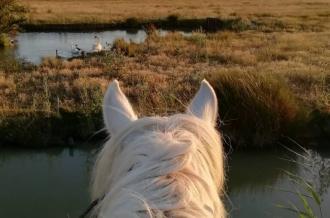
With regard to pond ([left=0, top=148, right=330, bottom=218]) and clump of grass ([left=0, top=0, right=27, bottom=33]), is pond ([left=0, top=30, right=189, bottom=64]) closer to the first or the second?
clump of grass ([left=0, top=0, right=27, bottom=33])

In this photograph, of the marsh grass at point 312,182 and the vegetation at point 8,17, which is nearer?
the marsh grass at point 312,182

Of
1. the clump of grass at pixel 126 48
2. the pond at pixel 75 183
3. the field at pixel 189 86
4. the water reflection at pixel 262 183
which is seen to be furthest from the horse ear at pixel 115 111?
the clump of grass at pixel 126 48

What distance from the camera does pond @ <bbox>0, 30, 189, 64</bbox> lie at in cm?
1634

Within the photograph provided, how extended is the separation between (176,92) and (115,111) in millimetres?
7059

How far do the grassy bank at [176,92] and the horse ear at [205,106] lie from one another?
3173 mm

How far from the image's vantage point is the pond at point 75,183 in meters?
5.89

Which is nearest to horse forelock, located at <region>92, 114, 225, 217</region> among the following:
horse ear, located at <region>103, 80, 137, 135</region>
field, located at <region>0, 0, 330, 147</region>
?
horse ear, located at <region>103, 80, 137, 135</region>

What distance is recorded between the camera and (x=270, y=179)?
700 cm

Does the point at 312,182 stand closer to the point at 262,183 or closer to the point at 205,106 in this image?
the point at 205,106

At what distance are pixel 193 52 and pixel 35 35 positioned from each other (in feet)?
34.9

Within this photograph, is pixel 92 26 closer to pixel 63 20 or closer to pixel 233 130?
pixel 63 20

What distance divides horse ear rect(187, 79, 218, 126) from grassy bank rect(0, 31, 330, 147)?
317 centimetres

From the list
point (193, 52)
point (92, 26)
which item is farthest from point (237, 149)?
point (92, 26)

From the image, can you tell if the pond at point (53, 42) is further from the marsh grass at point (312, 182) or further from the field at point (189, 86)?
the marsh grass at point (312, 182)
